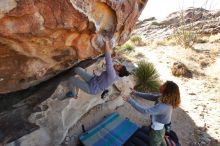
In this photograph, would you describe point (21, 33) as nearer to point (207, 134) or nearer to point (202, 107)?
point (207, 134)

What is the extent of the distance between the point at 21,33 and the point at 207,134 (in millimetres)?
5566

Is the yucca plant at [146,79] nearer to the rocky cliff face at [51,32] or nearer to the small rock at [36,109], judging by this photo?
the rocky cliff face at [51,32]

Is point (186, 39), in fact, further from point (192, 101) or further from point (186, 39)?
point (192, 101)

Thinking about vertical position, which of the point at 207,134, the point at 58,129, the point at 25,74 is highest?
the point at 25,74

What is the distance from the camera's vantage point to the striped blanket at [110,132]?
6504 millimetres

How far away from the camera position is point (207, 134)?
306 inches

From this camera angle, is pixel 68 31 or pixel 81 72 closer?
pixel 68 31

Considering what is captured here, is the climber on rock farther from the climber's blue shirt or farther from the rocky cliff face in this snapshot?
the rocky cliff face

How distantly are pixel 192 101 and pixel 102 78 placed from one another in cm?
491

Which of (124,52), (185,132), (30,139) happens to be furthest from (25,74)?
(124,52)

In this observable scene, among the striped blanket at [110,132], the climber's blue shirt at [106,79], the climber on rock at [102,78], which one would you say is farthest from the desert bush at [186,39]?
the climber's blue shirt at [106,79]

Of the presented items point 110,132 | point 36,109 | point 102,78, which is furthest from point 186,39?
point 36,109

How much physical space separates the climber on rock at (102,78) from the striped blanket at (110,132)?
3.27 ft

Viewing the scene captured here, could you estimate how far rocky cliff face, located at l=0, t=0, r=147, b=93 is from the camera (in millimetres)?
4078
